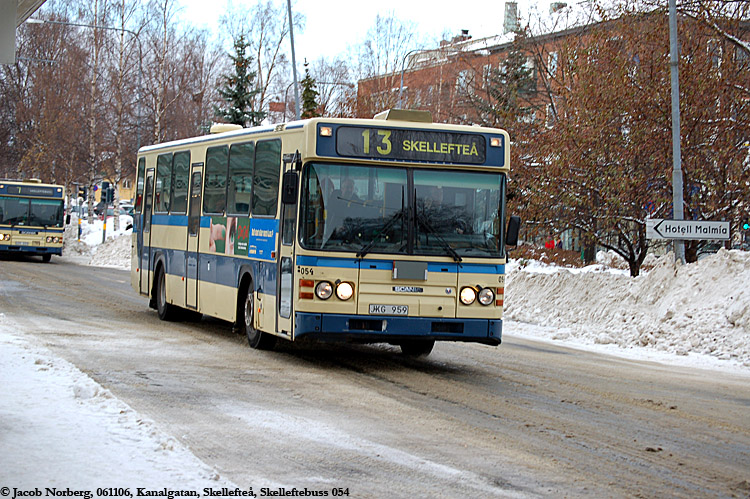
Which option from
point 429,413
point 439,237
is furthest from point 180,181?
point 429,413

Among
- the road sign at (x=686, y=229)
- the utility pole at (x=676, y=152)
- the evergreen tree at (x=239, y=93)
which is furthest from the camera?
the evergreen tree at (x=239, y=93)

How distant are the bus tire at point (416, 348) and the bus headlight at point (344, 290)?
2.02 metres

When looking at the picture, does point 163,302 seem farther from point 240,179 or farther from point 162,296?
point 240,179

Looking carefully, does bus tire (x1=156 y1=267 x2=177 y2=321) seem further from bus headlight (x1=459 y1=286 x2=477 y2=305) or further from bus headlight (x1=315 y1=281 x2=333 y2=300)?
bus headlight (x1=459 y1=286 x2=477 y2=305)

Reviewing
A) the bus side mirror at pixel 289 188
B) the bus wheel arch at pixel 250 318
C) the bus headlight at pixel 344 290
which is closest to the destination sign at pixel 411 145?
the bus side mirror at pixel 289 188

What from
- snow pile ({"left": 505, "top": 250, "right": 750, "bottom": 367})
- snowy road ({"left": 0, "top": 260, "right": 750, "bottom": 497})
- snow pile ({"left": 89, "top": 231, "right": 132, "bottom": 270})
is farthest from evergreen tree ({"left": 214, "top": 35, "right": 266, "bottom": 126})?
snowy road ({"left": 0, "top": 260, "right": 750, "bottom": 497})

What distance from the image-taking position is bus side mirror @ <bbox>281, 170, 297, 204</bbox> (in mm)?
12656

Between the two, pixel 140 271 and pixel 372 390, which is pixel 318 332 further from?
pixel 140 271

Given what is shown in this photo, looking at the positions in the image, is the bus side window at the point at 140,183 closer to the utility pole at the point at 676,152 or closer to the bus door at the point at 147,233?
the bus door at the point at 147,233

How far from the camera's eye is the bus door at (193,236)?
55.9ft

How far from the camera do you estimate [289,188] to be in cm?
1266

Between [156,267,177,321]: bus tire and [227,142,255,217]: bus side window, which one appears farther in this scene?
[156,267,177,321]: bus tire

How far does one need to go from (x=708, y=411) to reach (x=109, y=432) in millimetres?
5972

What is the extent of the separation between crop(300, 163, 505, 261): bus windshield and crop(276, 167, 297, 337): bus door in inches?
10.9
